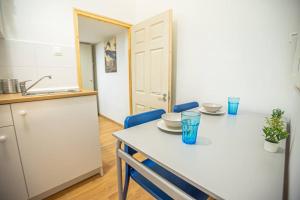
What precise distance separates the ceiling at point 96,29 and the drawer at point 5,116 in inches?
74.4

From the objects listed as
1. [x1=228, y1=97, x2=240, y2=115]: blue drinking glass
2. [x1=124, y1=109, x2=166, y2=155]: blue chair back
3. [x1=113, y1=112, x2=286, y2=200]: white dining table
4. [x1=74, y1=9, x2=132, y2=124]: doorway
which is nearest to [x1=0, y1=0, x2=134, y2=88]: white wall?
[x1=74, y1=9, x2=132, y2=124]: doorway

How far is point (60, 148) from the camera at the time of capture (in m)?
1.30

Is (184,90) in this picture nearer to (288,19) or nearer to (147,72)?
(147,72)

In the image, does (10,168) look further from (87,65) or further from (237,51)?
(87,65)

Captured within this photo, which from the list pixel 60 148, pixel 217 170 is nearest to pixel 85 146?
pixel 60 148

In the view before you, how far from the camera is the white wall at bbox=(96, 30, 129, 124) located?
2.91m

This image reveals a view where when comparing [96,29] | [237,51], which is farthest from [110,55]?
[237,51]

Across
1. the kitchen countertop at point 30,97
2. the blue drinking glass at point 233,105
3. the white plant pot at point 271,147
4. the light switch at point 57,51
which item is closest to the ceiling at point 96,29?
the light switch at point 57,51

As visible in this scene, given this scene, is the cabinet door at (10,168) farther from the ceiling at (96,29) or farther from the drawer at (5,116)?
the ceiling at (96,29)

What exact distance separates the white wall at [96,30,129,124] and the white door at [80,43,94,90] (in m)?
0.29

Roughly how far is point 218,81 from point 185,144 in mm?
1115

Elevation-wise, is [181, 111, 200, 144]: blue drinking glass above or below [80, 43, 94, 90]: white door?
below

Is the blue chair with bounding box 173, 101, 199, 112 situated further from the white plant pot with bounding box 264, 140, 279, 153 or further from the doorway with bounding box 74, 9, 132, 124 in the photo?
the doorway with bounding box 74, 9, 132, 124

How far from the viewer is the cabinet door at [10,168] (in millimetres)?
1033
